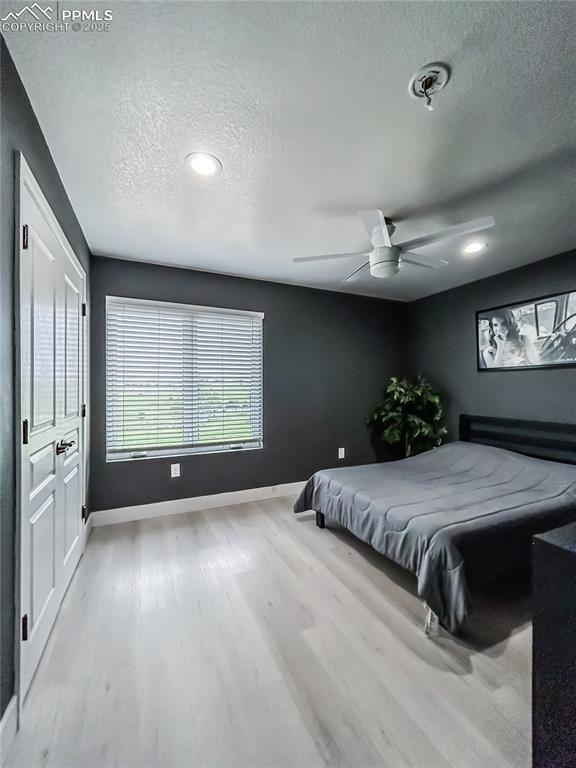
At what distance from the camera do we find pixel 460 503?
2.11 meters

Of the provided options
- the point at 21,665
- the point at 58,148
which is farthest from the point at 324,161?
the point at 21,665

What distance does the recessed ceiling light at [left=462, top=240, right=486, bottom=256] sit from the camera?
263 cm

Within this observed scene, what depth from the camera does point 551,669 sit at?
0.67m

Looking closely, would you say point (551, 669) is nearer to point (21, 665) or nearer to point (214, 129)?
point (21, 665)

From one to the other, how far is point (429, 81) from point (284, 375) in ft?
9.08

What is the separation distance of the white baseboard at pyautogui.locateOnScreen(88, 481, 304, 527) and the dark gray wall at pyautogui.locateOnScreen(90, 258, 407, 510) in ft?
0.21

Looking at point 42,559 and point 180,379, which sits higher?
point 180,379

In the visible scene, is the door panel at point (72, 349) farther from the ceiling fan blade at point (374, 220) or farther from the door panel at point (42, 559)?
the ceiling fan blade at point (374, 220)

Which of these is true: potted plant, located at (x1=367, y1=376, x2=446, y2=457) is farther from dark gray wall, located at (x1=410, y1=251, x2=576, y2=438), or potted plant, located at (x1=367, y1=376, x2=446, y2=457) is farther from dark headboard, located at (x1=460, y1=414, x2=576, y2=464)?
dark headboard, located at (x1=460, y1=414, x2=576, y2=464)

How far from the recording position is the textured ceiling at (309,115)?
3.44ft

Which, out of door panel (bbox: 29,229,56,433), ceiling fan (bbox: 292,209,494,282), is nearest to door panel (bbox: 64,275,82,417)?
door panel (bbox: 29,229,56,433)

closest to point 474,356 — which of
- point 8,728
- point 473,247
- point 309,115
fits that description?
point 473,247

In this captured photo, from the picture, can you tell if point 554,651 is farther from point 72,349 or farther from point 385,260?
point 72,349

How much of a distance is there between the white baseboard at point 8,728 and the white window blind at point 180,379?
1.94 meters
